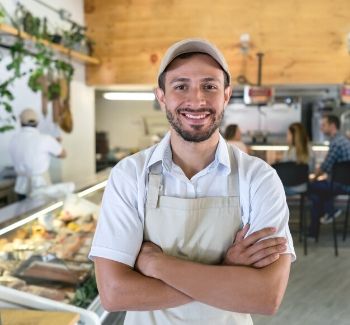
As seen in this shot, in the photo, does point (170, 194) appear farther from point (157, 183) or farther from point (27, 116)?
point (27, 116)

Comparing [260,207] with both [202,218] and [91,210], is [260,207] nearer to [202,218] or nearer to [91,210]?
[202,218]

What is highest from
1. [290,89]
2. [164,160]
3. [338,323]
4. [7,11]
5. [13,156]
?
[7,11]

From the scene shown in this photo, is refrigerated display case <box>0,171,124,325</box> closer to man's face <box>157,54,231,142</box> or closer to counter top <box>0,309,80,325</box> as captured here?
counter top <box>0,309,80,325</box>

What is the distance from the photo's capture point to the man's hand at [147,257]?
121 cm

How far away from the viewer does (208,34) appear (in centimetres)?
611

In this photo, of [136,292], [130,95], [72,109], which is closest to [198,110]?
[136,292]

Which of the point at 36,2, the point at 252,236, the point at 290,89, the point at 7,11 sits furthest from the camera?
the point at 290,89

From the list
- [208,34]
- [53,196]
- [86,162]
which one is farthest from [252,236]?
[86,162]

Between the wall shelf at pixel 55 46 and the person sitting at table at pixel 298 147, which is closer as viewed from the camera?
the wall shelf at pixel 55 46

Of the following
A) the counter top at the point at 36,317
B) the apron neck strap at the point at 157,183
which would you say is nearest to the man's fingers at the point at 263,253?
the apron neck strap at the point at 157,183

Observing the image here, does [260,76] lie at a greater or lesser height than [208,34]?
lesser

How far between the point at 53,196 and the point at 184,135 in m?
2.30

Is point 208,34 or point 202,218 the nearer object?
point 202,218

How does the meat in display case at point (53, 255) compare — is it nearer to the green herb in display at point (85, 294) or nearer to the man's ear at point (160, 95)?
the green herb in display at point (85, 294)
